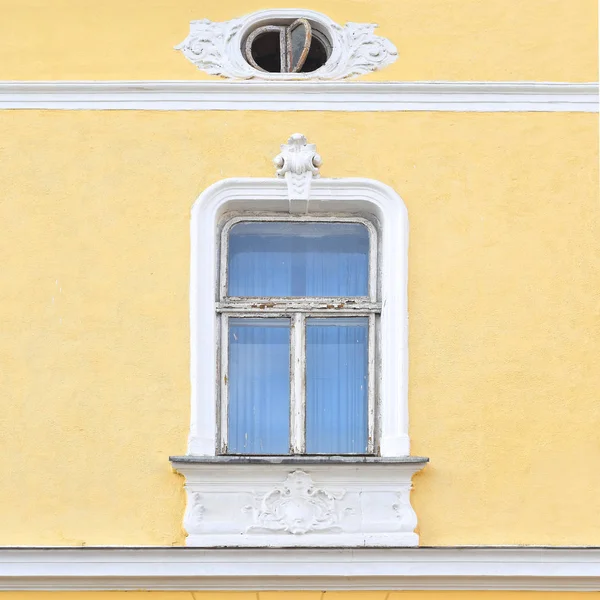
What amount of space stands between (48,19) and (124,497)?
279 centimetres

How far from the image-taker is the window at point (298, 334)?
30.7 feet

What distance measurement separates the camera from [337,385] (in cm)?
945

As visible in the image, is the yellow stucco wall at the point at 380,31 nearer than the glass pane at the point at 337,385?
No

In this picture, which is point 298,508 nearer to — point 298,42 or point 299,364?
point 299,364

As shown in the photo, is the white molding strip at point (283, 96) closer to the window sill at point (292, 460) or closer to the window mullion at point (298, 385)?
the window mullion at point (298, 385)

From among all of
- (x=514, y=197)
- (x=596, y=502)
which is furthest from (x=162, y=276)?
(x=596, y=502)

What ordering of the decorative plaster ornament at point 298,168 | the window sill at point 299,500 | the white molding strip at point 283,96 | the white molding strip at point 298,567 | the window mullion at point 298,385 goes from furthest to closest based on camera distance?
the white molding strip at point 283,96, the decorative plaster ornament at point 298,168, the window mullion at point 298,385, the window sill at point 299,500, the white molding strip at point 298,567

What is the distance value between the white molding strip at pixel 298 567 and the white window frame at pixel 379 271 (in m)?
0.58

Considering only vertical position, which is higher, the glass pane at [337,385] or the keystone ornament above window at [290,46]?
the keystone ornament above window at [290,46]

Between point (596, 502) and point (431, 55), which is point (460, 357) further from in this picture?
point (431, 55)

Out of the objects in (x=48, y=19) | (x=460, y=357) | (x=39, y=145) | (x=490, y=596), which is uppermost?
(x=48, y=19)

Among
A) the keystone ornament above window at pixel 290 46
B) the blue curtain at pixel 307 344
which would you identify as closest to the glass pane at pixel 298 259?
the blue curtain at pixel 307 344

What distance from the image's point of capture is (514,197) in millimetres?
9578

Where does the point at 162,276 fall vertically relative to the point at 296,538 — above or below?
above
